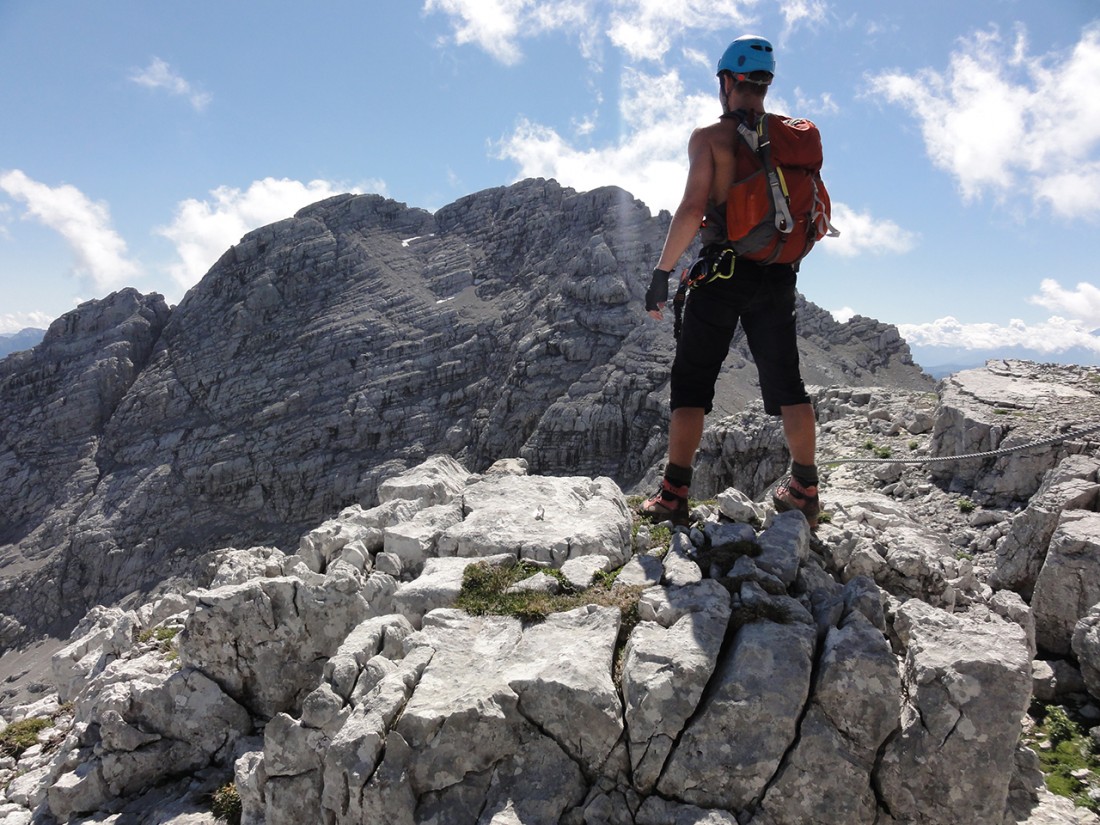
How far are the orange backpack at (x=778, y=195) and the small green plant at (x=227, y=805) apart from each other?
7.29 meters

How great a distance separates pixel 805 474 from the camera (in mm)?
7242

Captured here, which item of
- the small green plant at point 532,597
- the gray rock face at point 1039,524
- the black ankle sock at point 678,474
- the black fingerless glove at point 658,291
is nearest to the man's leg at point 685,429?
the black ankle sock at point 678,474

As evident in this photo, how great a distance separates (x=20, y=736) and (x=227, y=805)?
5.18m

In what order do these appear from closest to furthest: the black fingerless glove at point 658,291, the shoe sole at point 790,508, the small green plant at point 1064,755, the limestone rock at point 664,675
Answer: the limestone rock at point 664,675, the small green plant at point 1064,755, the black fingerless glove at point 658,291, the shoe sole at point 790,508

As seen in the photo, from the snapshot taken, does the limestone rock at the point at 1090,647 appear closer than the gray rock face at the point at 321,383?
Yes

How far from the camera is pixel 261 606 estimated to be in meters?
7.37

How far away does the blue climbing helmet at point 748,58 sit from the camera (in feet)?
20.3

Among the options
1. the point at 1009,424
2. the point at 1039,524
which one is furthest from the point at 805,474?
the point at 1009,424

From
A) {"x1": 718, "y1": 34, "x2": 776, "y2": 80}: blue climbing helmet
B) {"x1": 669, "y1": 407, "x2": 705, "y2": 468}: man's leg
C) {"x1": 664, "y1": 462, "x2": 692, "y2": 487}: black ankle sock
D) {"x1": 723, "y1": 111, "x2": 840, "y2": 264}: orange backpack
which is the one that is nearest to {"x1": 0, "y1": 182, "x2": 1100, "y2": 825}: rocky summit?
{"x1": 664, "y1": 462, "x2": 692, "y2": 487}: black ankle sock

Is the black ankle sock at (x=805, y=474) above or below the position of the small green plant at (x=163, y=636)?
above

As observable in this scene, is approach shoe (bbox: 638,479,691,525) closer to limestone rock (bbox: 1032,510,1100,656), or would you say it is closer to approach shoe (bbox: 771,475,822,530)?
approach shoe (bbox: 771,475,822,530)

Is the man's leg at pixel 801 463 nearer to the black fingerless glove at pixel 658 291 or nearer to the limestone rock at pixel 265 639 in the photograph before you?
the black fingerless glove at pixel 658 291

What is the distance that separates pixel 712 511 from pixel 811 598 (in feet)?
7.05

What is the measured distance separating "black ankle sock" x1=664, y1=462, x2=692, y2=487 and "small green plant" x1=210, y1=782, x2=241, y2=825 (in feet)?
17.7
